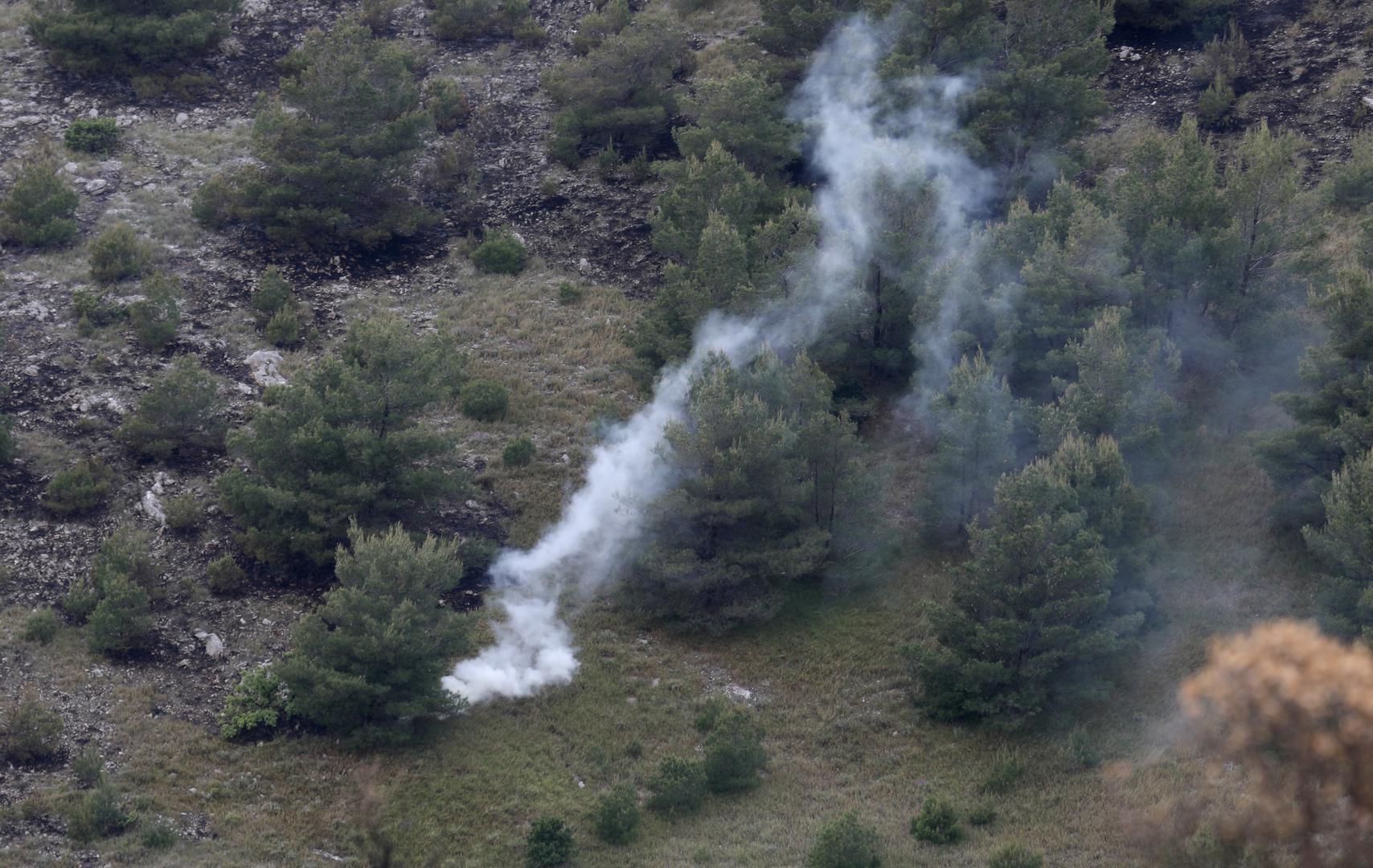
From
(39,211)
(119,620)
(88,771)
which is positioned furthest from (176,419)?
(39,211)

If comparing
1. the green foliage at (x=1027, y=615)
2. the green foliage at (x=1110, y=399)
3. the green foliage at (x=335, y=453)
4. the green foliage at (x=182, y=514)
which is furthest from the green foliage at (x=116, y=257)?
the green foliage at (x=1110, y=399)

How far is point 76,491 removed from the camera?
31469 millimetres

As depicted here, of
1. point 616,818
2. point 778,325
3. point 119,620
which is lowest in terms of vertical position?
point 119,620

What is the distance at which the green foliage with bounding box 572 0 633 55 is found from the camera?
50.7 meters

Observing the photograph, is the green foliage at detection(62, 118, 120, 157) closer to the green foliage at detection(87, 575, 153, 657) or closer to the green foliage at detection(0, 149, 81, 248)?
the green foliage at detection(0, 149, 81, 248)

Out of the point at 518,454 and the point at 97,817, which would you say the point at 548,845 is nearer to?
the point at 97,817

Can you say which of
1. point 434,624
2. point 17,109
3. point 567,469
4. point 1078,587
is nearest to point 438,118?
point 17,109

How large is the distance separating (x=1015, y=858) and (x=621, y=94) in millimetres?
30492

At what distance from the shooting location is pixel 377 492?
31.3 metres

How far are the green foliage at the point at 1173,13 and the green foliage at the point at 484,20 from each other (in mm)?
20331

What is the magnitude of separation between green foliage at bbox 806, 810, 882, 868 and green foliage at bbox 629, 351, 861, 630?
7852 millimetres

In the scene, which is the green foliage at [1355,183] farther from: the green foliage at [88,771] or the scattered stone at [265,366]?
the green foliage at [88,771]

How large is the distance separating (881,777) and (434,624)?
30.5ft

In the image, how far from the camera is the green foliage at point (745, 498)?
1239 inches
